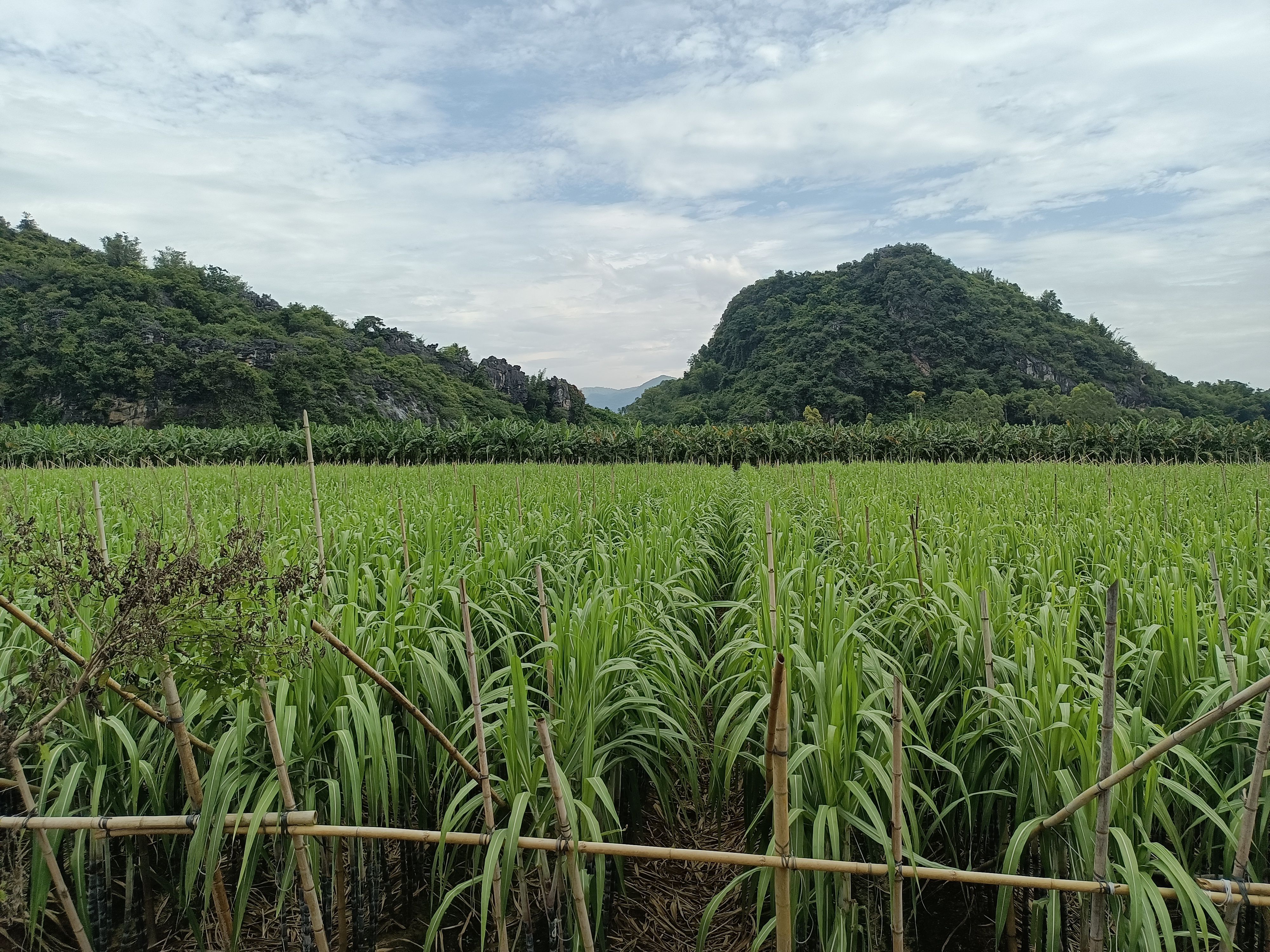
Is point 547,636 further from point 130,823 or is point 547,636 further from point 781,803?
point 130,823

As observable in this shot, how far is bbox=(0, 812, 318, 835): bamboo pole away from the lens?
1.57 meters

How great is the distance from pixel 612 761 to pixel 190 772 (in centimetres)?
123

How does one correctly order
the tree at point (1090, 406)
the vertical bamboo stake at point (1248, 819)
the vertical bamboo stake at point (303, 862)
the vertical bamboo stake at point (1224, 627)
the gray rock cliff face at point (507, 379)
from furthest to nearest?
the gray rock cliff face at point (507, 379) < the tree at point (1090, 406) < the vertical bamboo stake at point (1224, 627) < the vertical bamboo stake at point (303, 862) < the vertical bamboo stake at point (1248, 819)

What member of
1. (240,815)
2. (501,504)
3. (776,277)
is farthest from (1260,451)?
(776,277)

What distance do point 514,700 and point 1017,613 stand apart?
2.22 m

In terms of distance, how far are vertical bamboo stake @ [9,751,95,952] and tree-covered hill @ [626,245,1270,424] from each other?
142ft

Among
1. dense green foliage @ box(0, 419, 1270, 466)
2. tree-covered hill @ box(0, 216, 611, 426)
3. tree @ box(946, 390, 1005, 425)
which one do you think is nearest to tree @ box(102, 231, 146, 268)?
tree-covered hill @ box(0, 216, 611, 426)

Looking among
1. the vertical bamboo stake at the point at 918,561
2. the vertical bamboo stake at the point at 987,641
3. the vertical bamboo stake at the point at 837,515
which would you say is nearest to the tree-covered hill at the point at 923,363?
the vertical bamboo stake at the point at 837,515

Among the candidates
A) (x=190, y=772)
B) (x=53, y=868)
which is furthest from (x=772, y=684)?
(x=53, y=868)

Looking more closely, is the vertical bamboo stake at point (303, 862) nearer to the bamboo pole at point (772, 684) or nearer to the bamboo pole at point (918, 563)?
the bamboo pole at point (772, 684)

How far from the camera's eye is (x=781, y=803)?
1.36 meters

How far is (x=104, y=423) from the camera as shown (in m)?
38.8

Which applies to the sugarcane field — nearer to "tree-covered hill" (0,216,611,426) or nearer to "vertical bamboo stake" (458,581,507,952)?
"vertical bamboo stake" (458,581,507,952)

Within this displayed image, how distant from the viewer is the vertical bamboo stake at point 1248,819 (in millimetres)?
1314
